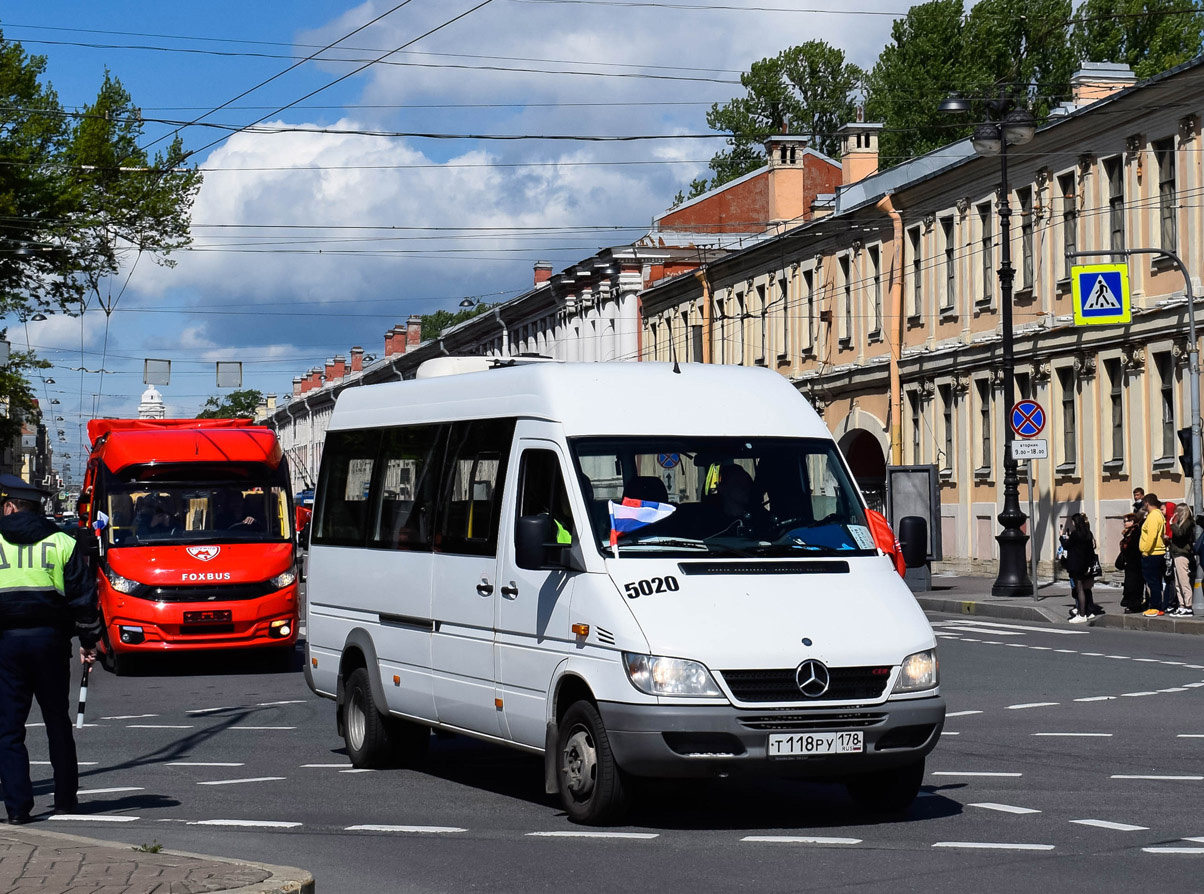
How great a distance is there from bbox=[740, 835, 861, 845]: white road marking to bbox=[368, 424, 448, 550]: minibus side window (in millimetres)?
3265

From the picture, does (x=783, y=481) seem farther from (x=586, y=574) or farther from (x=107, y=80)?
(x=107, y=80)

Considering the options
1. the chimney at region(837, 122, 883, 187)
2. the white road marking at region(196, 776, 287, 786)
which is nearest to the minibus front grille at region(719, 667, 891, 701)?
the white road marking at region(196, 776, 287, 786)

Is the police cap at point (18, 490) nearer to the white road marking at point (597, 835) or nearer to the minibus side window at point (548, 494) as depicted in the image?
the minibus side window at point (548, 494)

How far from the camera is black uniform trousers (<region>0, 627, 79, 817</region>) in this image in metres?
9.74

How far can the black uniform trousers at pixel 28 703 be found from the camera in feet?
32.0

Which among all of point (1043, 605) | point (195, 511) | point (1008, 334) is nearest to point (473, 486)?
point (195, 511)

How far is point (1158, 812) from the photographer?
10070 mm

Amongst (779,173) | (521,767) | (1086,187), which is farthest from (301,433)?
(521,767)

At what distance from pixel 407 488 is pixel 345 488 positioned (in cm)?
136

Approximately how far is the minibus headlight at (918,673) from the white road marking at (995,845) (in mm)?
764

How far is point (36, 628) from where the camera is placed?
10.0 metres

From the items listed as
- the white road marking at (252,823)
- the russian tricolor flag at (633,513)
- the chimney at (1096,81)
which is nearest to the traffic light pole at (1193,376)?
A: the chimney at (1096,81)

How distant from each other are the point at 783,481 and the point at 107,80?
3657 cm

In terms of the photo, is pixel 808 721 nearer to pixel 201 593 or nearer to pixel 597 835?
pixel 597 835
